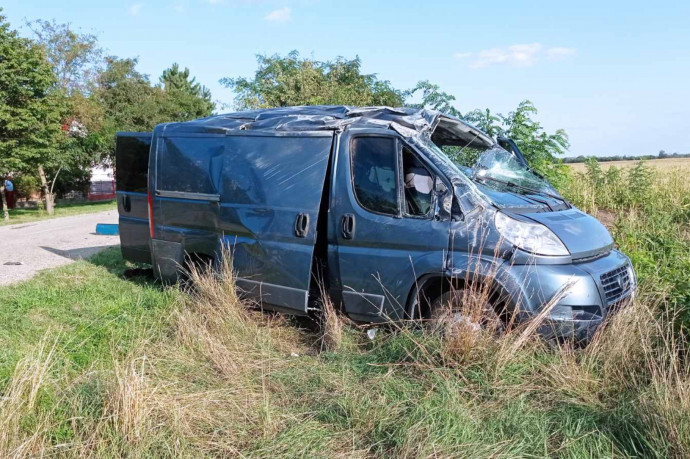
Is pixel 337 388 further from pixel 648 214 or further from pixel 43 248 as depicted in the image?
pixel 43 248

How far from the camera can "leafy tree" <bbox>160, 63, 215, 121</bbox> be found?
4344cm

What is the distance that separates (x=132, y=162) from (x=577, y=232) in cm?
589

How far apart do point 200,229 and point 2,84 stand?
67.8 feet

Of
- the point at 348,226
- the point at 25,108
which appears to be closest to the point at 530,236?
the point at 348,226

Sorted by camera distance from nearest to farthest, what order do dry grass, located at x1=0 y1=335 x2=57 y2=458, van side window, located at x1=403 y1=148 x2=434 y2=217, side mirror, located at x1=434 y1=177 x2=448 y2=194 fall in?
dry grass, located at x1=0 y1=335 x2=57 y2=458, side mirror, located at x1=434 y1=177 x2=448 y2=194, van side window, located at x1=403 y1=148 x2=434 y2=217

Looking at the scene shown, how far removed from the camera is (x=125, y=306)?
239 inches

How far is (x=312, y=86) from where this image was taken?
19.7m

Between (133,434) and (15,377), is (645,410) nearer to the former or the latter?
(133,434)

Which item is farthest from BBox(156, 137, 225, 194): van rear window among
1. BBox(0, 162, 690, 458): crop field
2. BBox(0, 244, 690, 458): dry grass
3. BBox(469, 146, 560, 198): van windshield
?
BBox(469, 146, 560, 198): van windshield

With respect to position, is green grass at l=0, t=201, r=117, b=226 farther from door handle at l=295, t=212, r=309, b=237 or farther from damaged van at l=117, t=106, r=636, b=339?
door handle at l=295, t=212, r=309, b=237

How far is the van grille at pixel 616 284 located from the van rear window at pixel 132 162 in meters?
5.72

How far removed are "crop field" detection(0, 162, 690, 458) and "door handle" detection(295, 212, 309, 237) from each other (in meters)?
0.75

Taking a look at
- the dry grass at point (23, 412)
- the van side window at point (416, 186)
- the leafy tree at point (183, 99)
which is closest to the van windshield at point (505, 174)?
the van side window at point (416, 186)

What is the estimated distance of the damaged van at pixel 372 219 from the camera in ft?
13.6
